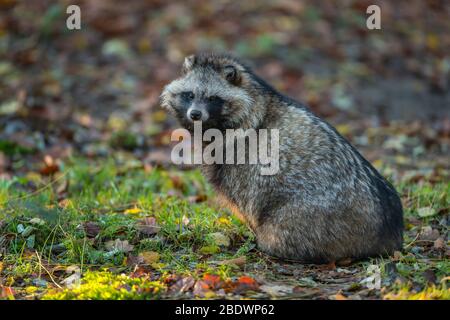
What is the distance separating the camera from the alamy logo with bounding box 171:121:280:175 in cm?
541

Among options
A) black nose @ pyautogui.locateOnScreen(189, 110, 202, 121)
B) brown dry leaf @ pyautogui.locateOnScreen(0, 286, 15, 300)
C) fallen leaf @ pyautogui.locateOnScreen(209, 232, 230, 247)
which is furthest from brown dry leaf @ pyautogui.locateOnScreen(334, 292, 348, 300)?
brown dry leaf @ pyautogui.locateOnScreen(0, 286, 15, 300)

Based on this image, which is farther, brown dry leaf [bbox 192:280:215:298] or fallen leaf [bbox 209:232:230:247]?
fallen leaf [bbox 209:232:230:247]

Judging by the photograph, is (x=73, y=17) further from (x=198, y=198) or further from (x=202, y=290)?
(x=202, y=290)

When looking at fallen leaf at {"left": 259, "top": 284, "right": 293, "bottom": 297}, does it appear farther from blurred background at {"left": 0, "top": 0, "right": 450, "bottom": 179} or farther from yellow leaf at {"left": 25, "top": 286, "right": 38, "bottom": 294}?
blurred background at {"left": 0, "top": 0, "right": 450, "bottom": 179}

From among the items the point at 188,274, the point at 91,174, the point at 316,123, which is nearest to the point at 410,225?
the point at 316,123

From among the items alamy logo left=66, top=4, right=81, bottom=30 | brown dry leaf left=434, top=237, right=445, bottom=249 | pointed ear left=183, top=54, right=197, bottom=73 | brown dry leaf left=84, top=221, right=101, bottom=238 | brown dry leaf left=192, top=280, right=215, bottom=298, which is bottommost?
brown dry leaf left=192, top=280, right=215, bottom=298

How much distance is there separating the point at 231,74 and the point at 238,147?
665mm

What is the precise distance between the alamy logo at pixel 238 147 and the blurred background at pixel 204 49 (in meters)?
3.17

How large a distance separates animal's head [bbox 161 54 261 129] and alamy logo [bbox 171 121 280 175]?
77 millimetres

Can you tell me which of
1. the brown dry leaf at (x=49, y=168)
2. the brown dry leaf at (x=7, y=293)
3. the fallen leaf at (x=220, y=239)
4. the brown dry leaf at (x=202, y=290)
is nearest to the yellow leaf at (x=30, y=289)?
the brown dry leaf at (x=7, y=293)

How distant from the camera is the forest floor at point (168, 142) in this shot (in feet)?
15.8

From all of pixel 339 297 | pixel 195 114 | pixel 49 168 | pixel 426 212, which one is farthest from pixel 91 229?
pixel 426 212

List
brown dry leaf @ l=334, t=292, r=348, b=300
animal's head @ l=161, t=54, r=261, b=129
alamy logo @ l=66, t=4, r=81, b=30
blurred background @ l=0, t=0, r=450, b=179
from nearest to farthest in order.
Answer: brown dry leaf @ l=334, t=292, r=348, b=300, animal's head @ l=161, t=54, r=261, b=129, blurred background @ l=0, t=0, r=450, b=179, alamy logo @ l=66, t=4, r=81, b=30

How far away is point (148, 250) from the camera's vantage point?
5.34 metres
